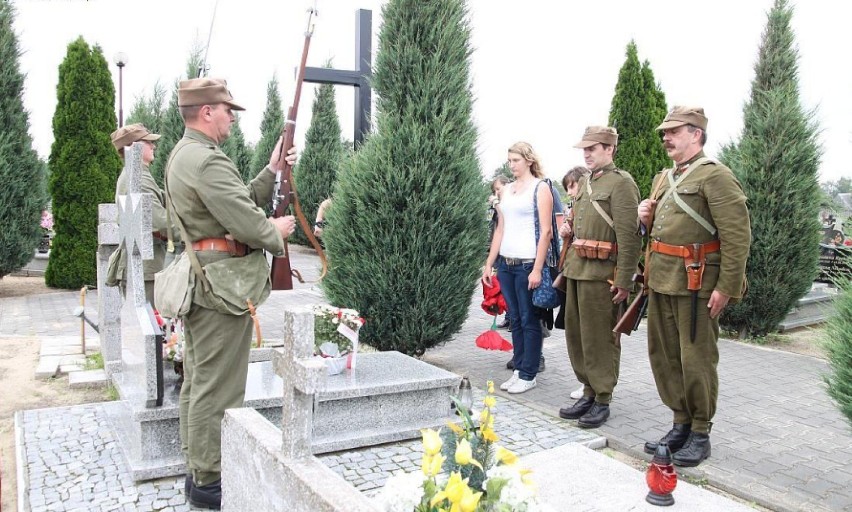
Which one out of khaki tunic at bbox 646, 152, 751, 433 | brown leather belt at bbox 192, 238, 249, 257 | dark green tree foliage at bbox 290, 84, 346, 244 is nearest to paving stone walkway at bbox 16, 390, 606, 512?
khaki tunic at bbox 646, 152, 751, 433

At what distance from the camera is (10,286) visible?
13.3 metres

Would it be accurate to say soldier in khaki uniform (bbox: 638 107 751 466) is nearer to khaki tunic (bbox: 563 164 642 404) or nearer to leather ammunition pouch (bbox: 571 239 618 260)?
khaki tunic (bbox: 563 164 642 404)

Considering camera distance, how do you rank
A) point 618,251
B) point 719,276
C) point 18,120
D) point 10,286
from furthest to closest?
point 10,286, point 18,120, point 618,251, point 719,276

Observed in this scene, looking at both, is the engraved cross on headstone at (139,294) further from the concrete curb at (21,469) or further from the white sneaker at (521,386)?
the white sneaker at (521,386)

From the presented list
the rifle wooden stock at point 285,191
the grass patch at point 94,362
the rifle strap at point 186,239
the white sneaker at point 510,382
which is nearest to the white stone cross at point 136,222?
the rifle strap at point 186,239

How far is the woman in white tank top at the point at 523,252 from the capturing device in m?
5.60

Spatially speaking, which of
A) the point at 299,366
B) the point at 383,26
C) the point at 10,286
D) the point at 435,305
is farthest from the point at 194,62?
the point at 299,366

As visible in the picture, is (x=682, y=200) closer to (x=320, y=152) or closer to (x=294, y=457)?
(x=294, y=457)

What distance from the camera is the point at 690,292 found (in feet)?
13.5

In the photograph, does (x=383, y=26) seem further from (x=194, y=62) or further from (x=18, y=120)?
(x=194, y=62)

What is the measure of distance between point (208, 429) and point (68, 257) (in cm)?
1100

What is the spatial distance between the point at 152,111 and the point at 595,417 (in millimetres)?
17320

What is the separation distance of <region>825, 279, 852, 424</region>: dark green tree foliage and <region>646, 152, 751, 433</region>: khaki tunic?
55 centimetres

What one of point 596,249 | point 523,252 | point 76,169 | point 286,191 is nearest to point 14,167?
point 76,169
